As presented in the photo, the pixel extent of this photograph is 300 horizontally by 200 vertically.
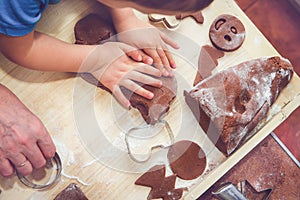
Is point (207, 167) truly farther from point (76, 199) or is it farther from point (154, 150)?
point (76, 199)

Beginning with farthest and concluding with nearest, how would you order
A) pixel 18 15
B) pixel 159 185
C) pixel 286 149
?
pixel 286 149 < pixel 159 185 < pixel 18 15

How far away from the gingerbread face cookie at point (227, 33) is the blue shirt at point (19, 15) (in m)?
0.39

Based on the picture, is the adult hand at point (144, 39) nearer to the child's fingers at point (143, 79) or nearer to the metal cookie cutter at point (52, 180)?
the child's fingers at point (143, 79)

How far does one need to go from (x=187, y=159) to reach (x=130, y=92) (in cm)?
19

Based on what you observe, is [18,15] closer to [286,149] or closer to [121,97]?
[121,97]

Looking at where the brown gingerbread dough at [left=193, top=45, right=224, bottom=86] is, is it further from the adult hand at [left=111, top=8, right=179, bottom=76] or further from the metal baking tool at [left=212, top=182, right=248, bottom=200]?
the metal baking tool at [left=212, top=182, right=248, bottom=200]

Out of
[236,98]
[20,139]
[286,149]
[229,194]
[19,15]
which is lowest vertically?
[286,149]

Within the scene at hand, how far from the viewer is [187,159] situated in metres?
0.97

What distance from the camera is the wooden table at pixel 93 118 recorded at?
948 mm

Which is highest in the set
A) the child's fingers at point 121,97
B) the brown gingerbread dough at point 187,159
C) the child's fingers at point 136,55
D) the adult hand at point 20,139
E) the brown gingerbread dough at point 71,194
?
the adult hand at point 20,139

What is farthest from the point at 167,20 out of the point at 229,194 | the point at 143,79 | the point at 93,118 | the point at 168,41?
the point at 229,194

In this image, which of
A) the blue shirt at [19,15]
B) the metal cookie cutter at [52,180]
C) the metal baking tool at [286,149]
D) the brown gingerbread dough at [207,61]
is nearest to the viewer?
the blue shirt at [19,15]

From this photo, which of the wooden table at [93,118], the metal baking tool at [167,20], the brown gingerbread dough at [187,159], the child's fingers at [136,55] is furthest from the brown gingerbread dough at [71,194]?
the metal baking tool at [167,20]

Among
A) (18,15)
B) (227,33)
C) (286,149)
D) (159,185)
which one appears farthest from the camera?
(286,149)
